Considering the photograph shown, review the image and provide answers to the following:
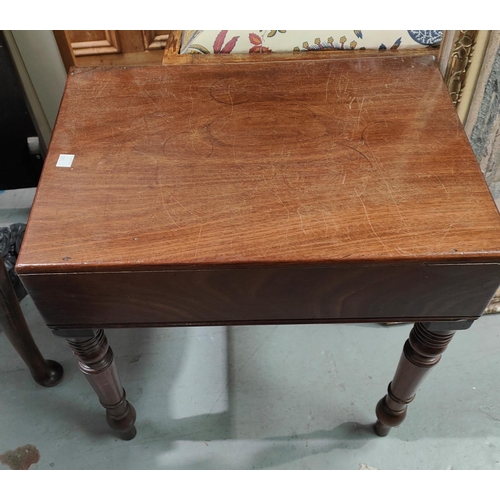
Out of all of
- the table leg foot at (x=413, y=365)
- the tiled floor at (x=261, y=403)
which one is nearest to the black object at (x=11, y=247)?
the tiled floor at (x=261, y=403)

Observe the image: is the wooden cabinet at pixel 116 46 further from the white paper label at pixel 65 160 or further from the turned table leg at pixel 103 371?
the turned table leg at pixel 103 371

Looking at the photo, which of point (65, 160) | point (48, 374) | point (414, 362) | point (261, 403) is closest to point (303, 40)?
point (65, 160)

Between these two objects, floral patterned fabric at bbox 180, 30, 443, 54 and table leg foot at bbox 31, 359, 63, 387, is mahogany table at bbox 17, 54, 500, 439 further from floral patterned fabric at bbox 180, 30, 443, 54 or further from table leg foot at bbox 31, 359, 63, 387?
table leg foot at bbox 31, 359, 63, 387

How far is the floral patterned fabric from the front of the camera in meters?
1.12

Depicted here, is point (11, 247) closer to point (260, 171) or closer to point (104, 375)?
point (104, 375)

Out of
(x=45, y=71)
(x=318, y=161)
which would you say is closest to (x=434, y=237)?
(x=318, y=161)

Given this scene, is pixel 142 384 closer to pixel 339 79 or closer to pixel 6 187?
pixel 6 187

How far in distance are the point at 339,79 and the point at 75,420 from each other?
94cm

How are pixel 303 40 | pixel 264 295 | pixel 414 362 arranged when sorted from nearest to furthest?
1. pixel 264 295
2. pixel 414 362
3. pixel 303 40

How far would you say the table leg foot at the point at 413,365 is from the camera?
0.89 meters

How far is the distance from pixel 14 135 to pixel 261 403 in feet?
3.17

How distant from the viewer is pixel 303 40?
113 cm

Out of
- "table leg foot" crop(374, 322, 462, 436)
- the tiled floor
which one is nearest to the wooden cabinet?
the tiled floor

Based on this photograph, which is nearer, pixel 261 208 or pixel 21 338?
pixel 261 208
